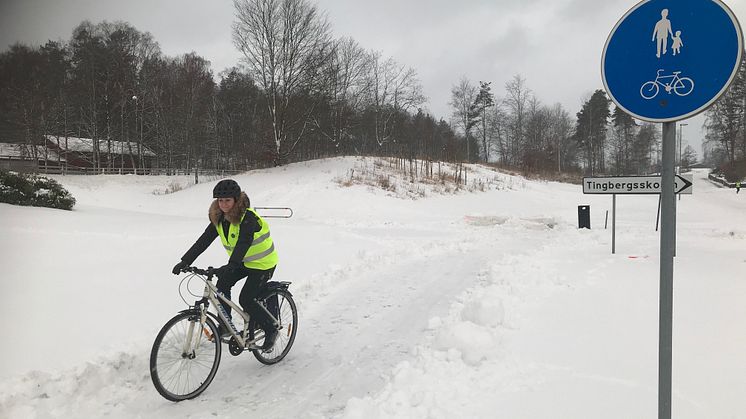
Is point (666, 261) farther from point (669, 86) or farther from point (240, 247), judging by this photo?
point (240, 247)

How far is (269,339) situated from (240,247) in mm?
1164

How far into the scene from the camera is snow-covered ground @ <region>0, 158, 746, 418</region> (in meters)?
3.37

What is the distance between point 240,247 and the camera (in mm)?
3764

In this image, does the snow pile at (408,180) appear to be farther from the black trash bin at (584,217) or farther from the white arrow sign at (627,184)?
the white arrow sign at (627,184)

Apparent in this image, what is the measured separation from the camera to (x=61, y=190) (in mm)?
11227

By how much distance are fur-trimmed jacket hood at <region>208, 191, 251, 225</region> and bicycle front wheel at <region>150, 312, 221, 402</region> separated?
928 mm

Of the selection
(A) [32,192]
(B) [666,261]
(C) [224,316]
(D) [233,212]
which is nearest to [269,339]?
(C) [224,316]

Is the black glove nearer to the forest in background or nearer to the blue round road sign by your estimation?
the blue round road sign

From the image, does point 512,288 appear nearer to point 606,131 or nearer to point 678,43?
point 678,43

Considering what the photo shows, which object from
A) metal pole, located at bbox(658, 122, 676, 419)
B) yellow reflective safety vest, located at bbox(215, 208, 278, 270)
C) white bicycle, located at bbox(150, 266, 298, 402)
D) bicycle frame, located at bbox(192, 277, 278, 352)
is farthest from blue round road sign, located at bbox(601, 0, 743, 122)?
bicycle frame, located at bbox(192, 277, 278, 352)

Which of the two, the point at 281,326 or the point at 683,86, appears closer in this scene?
the point at 683,86

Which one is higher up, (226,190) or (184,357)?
(226,190)

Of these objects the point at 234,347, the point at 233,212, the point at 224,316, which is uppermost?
the point at 233,212

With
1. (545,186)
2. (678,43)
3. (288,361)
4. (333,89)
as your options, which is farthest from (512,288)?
(545,186)
